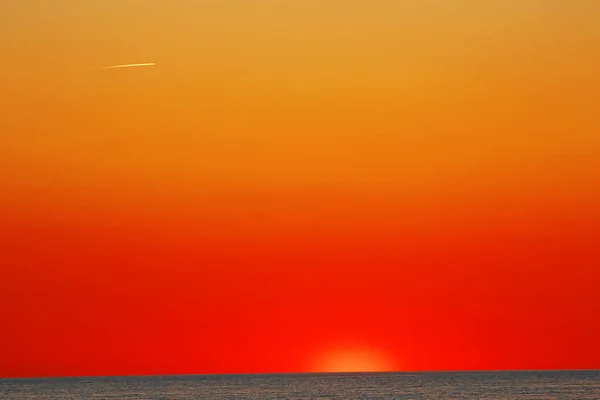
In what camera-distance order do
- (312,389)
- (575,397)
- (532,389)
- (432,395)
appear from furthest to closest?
(312,389) → (532,389) → (432,395) → (575,397)

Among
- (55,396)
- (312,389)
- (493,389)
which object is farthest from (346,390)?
(55,396)

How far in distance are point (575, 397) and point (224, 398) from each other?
141 ft

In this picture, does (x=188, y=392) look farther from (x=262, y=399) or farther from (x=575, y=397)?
(x=575, y=397)

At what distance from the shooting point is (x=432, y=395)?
160 m

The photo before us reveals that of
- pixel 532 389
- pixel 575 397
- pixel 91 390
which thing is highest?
pixel 575 397

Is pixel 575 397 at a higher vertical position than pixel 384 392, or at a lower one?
higher

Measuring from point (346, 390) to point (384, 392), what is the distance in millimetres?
11627

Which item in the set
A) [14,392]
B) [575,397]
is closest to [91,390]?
[14,392]

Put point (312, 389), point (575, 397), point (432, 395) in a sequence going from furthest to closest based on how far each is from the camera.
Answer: point (312, 389), point (432, 395), point (575, 397)

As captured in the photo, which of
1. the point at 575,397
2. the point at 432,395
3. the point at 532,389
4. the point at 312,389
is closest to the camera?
the point at 575,397

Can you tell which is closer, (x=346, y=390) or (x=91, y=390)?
(x=346, y=390)

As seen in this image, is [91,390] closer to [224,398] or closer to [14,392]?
[14,392]

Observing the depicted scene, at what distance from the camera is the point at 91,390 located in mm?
196500

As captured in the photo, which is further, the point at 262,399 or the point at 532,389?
the point at 532,389
